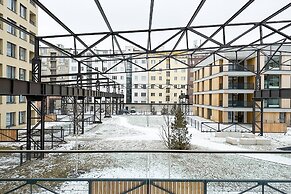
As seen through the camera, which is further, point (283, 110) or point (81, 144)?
point (283, 110)

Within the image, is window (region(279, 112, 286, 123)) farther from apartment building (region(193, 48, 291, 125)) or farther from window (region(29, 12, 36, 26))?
window (region(29, 12, 36, 26))

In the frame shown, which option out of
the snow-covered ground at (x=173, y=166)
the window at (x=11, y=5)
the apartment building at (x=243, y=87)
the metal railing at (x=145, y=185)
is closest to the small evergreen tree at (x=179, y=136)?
the snow-covered ground at (x=173, y=166)

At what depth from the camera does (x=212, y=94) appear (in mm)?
32656

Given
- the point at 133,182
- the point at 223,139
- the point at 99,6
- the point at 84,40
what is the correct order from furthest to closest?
the point at 223,139 → the point at 84,40 → the point at 99,6 → the point at 133,182

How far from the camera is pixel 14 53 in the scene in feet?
75.2

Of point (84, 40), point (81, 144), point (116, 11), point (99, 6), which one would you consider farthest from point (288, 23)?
point (81, 144)

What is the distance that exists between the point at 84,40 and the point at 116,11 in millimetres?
4492

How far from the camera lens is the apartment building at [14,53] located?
68.2 feet

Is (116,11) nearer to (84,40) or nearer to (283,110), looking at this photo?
(84,40)

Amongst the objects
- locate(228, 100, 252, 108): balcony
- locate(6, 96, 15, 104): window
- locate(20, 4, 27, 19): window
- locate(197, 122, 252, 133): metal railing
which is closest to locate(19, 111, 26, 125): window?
locate(6, 96, 15, 104): window

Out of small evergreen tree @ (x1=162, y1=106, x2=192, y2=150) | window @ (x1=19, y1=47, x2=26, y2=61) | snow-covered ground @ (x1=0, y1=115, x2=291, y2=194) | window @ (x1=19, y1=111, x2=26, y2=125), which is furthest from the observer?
window @ (x1=19, y1=47, x2=26, y2=61)

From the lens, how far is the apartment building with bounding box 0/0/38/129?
20.8 metres

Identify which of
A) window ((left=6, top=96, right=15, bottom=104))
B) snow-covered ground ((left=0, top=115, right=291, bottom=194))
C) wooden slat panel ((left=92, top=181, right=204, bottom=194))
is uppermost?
window ((left=6, top=96, right=15, bottom=104))

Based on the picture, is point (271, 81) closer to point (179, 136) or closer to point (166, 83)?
point (179, 136)
